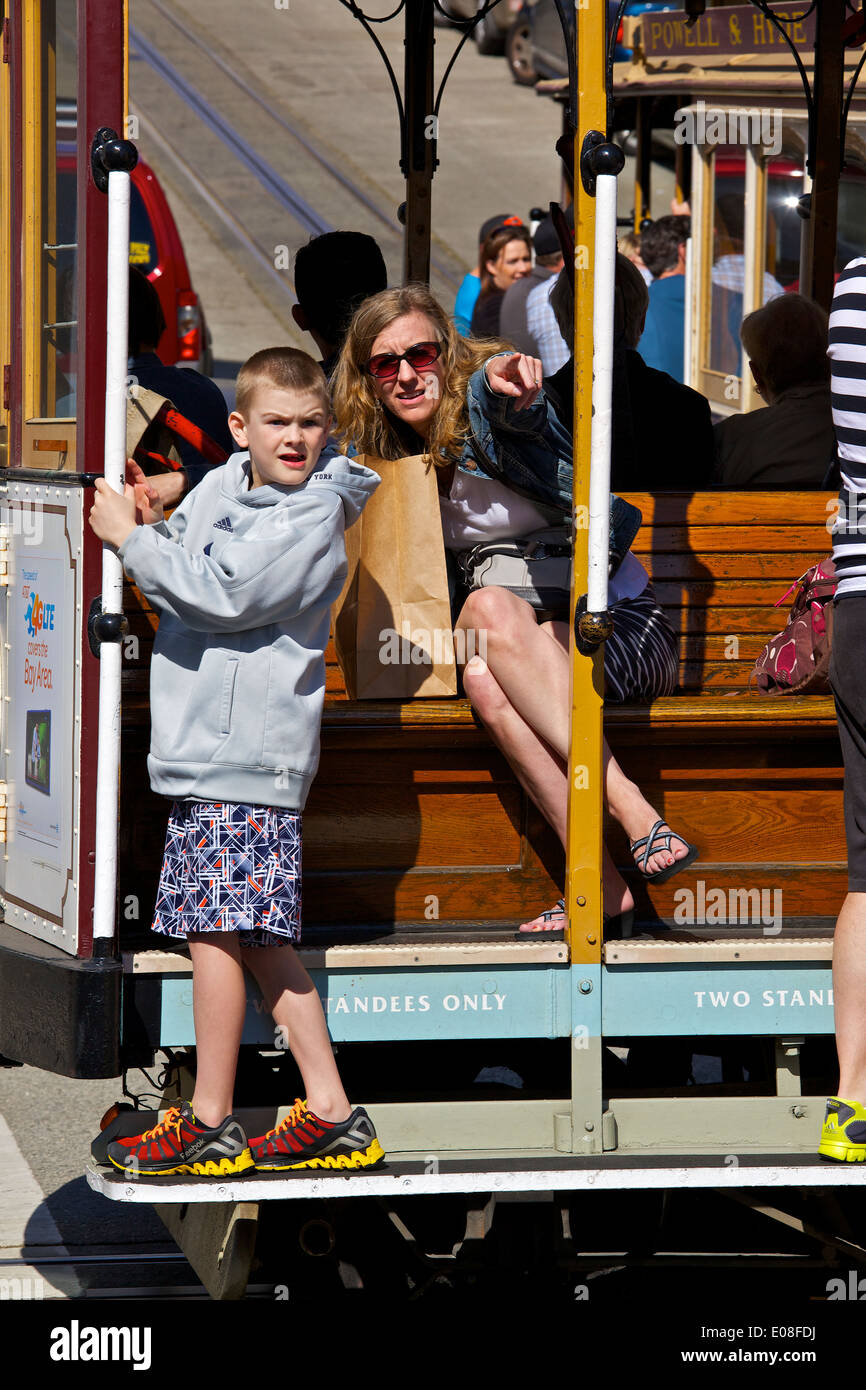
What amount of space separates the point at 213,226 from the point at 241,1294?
17002 millimetres

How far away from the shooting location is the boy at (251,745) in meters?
2.88

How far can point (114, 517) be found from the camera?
2816 millimetres

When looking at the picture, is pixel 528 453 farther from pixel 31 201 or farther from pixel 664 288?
pixel 664 288

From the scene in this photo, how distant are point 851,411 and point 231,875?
4.21 ft

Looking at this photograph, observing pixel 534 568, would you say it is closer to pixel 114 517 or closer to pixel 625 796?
pixel 625 796

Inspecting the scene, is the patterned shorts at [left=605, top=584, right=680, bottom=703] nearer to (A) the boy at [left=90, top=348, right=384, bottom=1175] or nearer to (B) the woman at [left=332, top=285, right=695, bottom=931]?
(B) the woman at [left=332, top=285, right=695, bottom=931]

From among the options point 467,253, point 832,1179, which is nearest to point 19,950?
point 832,1179

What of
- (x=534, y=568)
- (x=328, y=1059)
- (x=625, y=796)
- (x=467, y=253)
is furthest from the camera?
(x=467, y=253)

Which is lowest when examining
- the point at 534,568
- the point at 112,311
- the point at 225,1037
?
the point at 225,1037

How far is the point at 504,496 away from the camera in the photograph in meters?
3.44

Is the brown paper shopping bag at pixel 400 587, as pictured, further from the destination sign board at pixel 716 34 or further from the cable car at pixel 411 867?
the destination sign board at pixel 716 34

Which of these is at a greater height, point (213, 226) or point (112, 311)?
point (213, 226)

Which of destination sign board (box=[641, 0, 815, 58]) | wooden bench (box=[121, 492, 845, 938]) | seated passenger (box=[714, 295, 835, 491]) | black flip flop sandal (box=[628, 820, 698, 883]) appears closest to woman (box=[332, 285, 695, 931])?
black flip flop sandal (box=[628, 820, 698, 883])

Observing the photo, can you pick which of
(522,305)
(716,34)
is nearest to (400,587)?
(522,305)
